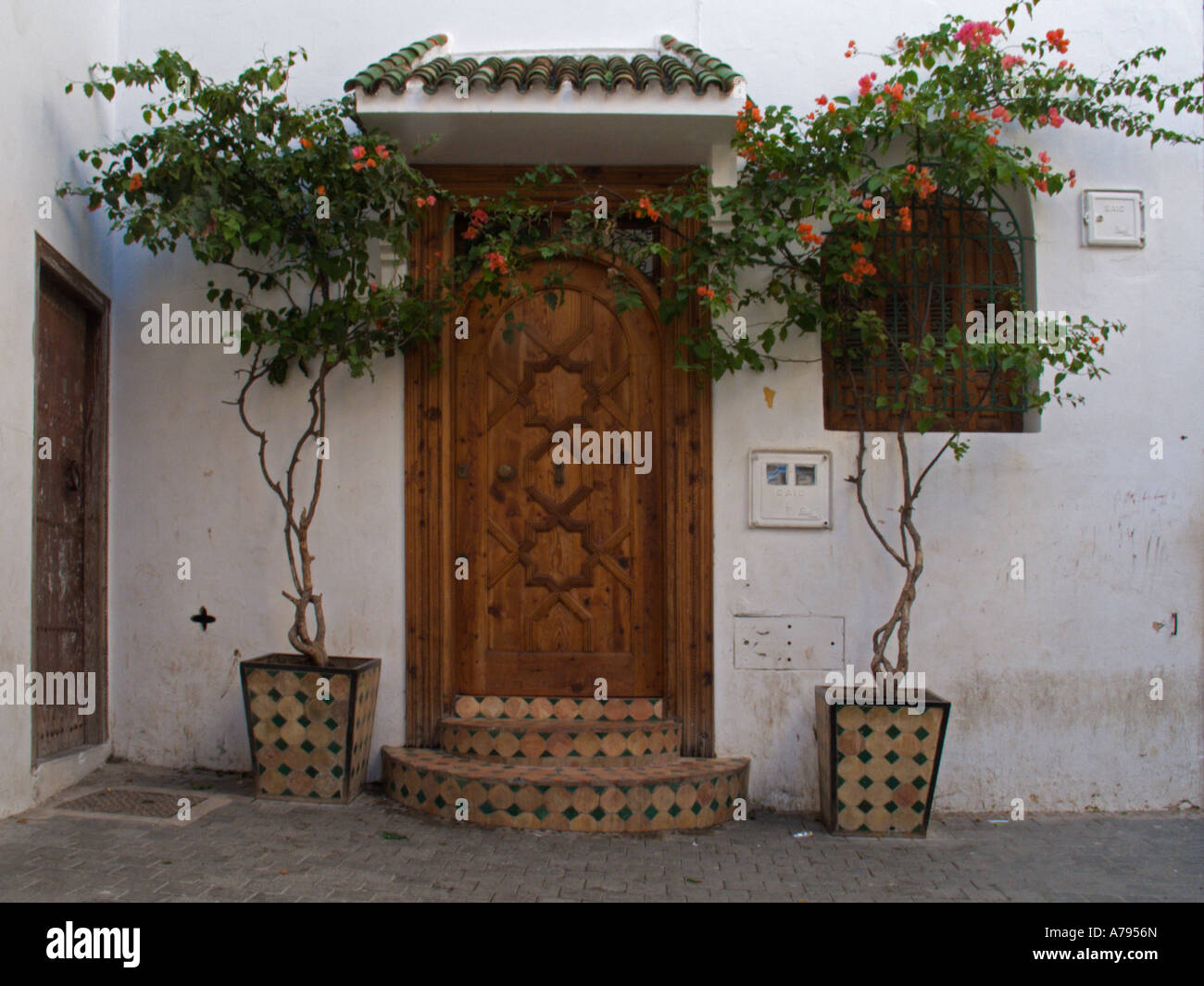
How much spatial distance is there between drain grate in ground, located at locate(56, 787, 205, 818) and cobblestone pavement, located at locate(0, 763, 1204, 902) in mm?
80

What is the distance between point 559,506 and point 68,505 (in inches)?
96.3

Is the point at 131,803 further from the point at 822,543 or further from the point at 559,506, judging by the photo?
the point at 822,543

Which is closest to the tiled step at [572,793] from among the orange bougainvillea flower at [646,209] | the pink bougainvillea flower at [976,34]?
the orange bougainvillea flower at [646,209]

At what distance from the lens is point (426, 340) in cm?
550

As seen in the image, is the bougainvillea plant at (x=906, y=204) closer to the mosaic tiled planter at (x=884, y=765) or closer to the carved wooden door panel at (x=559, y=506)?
the mosaic tiled planter at (x=884, y=765)

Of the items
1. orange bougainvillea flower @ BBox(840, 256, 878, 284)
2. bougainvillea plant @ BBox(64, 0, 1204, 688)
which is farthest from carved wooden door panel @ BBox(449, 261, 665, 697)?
orange bougainvillea flower @ BBox(840, 256, 878, 284)

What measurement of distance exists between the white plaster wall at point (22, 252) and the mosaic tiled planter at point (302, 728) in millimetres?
943

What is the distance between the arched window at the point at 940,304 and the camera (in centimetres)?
556

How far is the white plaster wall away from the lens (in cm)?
443

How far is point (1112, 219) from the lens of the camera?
5598 millimetres

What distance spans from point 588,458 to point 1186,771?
→ 3.52m

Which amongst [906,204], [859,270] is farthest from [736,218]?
[906,204]

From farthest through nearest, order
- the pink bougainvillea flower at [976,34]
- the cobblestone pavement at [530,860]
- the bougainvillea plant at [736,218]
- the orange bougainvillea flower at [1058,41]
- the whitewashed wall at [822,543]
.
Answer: the whitewashed wall at [822,543]
the orange bougainvillea flower at [1058,41]
the pink bougainvillea flower at [976,34]
the bougainvillea plant at [736,218]
the cobblestone pavement at [530,860]

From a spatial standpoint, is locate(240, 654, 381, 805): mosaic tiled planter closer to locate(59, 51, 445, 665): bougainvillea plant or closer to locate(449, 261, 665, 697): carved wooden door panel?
locate(59, 51, 445, 665): bougainvillea plant
